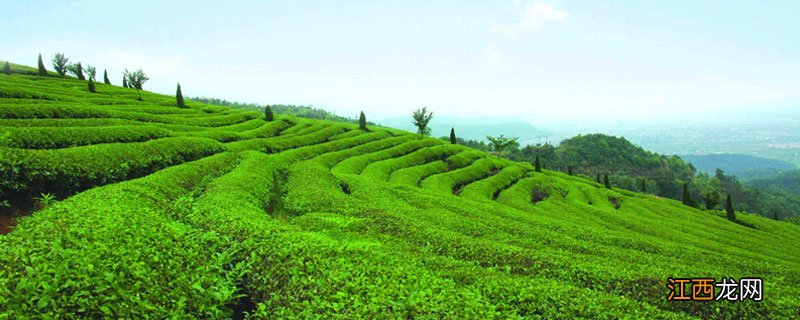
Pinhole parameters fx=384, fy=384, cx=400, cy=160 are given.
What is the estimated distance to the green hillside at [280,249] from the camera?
6.88 meters

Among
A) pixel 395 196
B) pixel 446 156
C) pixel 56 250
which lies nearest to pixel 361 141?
pixel 446 156

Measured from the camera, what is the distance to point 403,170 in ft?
130

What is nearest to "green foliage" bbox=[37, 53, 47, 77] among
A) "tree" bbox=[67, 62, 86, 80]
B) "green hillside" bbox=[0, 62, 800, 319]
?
"tree" bbox=[67, 62, 86, 80]

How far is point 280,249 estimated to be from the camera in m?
9.54

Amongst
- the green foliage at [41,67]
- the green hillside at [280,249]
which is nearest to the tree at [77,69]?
the green foliage at [41,67]

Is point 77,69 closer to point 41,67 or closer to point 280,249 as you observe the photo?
point 41,67

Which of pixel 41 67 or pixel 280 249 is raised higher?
pixel 41 67

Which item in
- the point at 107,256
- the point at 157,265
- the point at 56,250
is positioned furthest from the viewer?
the point at 157,265

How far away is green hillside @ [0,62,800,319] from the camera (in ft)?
22.6

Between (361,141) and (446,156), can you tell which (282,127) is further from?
(446,156)

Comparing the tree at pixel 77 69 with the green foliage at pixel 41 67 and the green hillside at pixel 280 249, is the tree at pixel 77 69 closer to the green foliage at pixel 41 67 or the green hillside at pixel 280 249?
the green foliage at pixel 41 67

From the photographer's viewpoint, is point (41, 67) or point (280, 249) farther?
point (41, 67)

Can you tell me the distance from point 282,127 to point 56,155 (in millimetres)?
37101

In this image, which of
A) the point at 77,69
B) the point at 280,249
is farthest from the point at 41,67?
the point at 280,249
